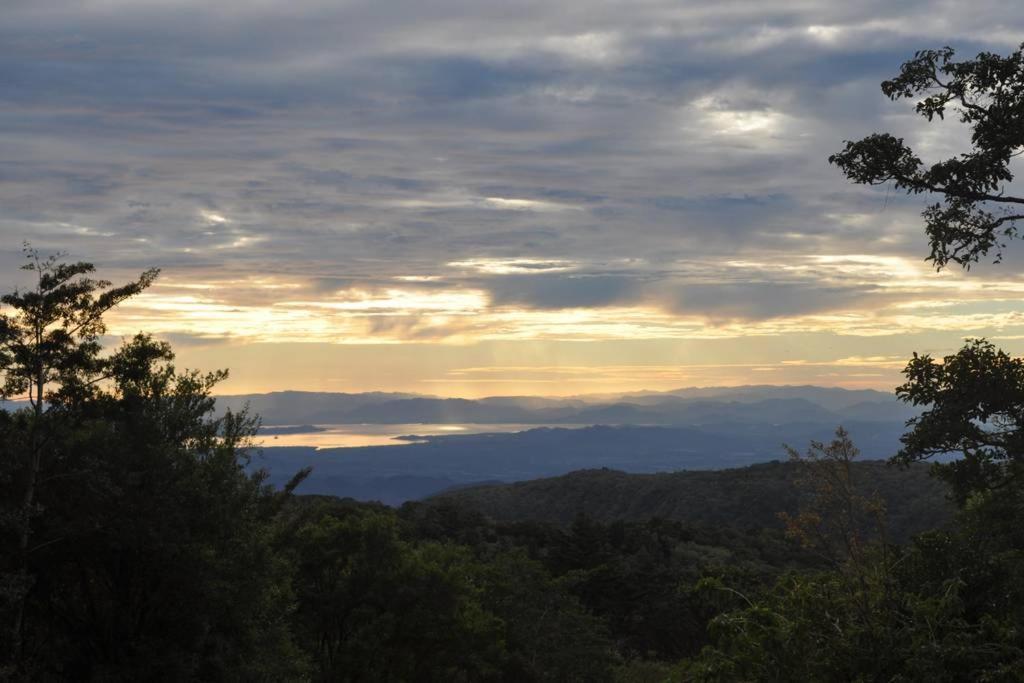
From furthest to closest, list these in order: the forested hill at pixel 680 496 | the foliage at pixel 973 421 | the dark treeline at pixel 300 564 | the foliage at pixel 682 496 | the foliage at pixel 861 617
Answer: the forested hill at pixel 680 496 → the foliage at pixel 682 496 → the foliage at pixel 973 421 → the dark treeline at pixel 300 564 → the foliage at pixel 861 617

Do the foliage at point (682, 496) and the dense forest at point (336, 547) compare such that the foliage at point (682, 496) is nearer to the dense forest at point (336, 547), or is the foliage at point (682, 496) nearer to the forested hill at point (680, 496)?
the forested hill at point (680, 496)

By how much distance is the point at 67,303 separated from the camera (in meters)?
22.8

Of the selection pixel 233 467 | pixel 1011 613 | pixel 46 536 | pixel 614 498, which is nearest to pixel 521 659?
pixel 233 467

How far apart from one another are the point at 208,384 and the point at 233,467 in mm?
2582

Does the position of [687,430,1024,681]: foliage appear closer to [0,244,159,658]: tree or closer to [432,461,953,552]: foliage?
[0,244,159,658]: tree

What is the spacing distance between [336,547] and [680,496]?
107 metres

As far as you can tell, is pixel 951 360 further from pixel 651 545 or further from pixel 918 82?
pixel 651 545

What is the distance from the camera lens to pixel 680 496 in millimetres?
137000

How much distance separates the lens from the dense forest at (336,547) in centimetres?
1281

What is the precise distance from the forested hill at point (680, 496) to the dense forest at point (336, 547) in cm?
7779

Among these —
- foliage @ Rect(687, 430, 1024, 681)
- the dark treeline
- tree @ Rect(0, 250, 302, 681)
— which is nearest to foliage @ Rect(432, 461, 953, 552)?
the dark treeline

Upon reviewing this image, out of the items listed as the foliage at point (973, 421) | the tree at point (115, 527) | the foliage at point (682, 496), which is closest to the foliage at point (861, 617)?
the foliage at point (973, 421)

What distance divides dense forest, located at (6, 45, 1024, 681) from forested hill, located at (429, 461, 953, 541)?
3063 inches

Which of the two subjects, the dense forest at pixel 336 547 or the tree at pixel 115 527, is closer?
the dense forest at pixel 336 547
